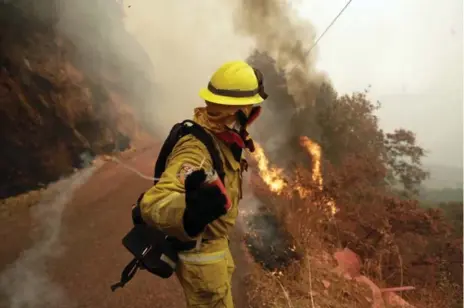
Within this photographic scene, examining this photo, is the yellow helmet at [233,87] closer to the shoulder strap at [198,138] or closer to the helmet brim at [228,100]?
the helmet brim at [228,100]

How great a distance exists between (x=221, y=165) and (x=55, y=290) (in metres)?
2.62

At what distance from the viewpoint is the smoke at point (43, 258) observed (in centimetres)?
361

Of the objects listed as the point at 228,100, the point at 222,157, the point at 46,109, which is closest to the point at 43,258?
the point at 46,109

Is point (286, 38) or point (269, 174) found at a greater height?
point (286, 38)

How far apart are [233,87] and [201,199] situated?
0.81 m

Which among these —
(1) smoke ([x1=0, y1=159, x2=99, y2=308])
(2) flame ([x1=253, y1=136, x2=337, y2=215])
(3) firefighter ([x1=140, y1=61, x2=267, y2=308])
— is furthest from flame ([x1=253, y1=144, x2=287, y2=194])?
(3) firefighter ([x1=140, y1=61, x2=267, y2=308])

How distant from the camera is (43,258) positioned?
406cm

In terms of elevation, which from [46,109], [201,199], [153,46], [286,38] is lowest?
[201,199]

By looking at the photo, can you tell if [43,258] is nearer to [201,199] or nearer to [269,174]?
[201,199]

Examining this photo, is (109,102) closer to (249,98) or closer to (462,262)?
(249,98)

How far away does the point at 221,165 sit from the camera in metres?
2.00

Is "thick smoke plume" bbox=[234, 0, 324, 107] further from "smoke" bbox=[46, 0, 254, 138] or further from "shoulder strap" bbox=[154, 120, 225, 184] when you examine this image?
"shoulder strap" bbox=[154, 120, 225, 184]

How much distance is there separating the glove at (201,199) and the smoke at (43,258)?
266cm

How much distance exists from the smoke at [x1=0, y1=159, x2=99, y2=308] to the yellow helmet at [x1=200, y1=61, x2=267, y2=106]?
2587mm
